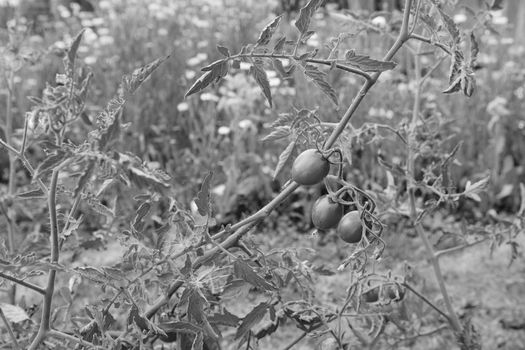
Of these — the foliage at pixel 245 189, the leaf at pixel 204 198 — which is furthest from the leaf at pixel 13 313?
the leaf at pixel 204 198

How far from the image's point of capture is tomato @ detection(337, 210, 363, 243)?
101cm

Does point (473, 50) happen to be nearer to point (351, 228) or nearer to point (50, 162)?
point (351, 228)

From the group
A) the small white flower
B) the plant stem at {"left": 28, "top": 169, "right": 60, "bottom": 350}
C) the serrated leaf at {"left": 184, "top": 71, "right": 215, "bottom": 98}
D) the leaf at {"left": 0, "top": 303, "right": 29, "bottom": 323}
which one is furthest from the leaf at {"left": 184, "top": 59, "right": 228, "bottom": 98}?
the small white flower

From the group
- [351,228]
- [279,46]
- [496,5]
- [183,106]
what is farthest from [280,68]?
[183,106]

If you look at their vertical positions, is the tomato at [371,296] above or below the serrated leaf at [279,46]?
below

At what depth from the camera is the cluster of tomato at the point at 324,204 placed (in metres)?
0.98

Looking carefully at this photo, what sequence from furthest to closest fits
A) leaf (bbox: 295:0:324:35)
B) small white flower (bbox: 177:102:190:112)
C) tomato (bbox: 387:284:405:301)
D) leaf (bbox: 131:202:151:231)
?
small white flower (bbox: 177:102:190:112) → tomato (bbox: 387:284:405:301) → leaf (bbox: 131:202:151:231) → leaf (bbox: 295:0:324:35)

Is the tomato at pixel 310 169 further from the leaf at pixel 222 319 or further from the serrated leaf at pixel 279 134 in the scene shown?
the leaf at pixel 222 319

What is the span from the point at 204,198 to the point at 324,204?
173 mm

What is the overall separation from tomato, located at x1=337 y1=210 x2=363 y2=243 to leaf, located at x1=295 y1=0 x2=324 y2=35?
27cm

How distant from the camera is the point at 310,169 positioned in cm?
98

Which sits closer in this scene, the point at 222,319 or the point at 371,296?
the point at 222,319

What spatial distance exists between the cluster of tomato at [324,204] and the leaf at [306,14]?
17 cm

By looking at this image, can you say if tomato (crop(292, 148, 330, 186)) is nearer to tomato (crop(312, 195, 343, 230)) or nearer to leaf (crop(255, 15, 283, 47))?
tomato (crop(312, 195, 343, 230))
